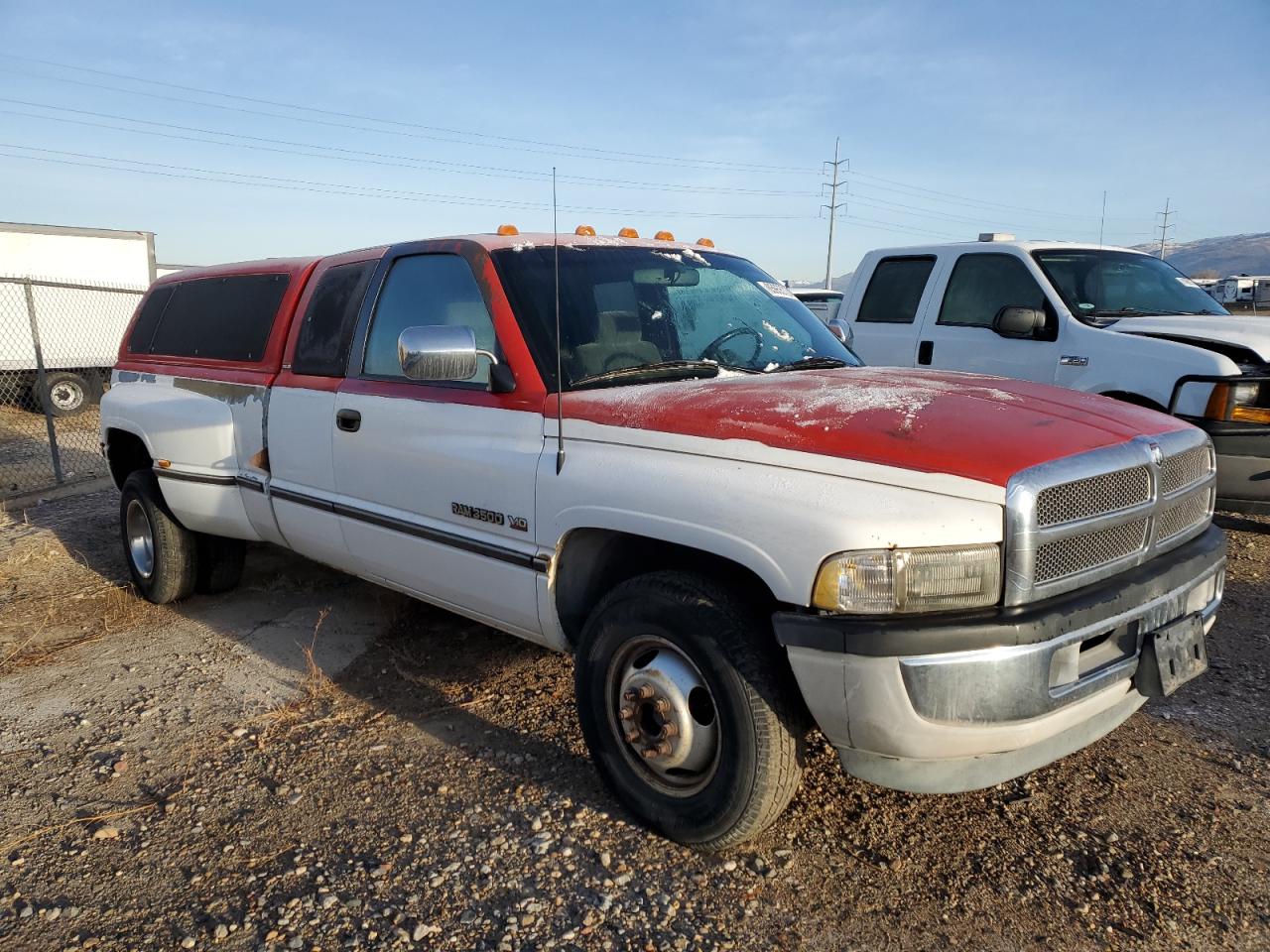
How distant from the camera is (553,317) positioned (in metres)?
3.33

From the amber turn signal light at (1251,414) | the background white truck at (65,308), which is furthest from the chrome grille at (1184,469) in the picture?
the background white truck at (65,308)

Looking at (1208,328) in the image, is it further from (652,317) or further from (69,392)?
(69,392)

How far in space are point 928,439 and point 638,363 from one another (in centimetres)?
124

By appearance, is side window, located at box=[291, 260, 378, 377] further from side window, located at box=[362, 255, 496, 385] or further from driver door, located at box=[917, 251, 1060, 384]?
driver door, located at box=[917, 251, 1060, 384]

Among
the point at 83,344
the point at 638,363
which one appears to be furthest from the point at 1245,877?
the point at 83,344

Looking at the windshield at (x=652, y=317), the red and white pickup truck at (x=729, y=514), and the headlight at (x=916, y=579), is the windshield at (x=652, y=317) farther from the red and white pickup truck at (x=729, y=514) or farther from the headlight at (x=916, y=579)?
the headlight at (x=916, y=579)

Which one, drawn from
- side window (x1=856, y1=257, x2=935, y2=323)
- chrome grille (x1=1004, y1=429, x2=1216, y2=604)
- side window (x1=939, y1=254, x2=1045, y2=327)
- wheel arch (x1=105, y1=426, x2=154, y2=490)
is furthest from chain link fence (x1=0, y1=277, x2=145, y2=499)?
chrome grille (x1=1004, y1=429, x2=1216, y2=604)

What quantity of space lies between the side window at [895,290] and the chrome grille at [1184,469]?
173 inches

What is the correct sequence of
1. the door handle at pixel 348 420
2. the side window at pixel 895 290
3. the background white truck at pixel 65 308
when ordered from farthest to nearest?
the background white truck at pixel 65 308 < the side window at pixel 895 290 < the door handle at pixel 348 420

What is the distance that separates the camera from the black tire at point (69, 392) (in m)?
15.6

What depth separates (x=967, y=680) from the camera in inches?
87.4

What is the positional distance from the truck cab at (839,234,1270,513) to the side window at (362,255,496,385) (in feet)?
13.2

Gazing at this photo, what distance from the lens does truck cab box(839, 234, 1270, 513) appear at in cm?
520

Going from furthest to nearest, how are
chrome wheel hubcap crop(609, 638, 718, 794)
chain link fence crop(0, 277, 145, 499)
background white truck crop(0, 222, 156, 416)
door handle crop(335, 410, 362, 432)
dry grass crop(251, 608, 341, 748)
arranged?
background white truck crop(0, 222, 156, 416) < chain link fence crop(0, 277, 145, 499) < door handle crop(335, 410, 362, 432) < dry grass crop(251, 608, 341, 748) < chrome wheel hubcap crop(609, 638, 718, 794)
